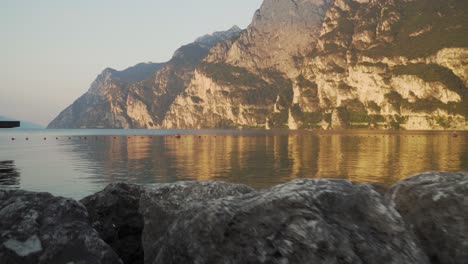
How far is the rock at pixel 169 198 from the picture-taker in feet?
22.7

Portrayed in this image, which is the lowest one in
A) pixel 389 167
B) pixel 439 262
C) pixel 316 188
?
pixel 389 167

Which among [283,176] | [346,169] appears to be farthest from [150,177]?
[346,169]

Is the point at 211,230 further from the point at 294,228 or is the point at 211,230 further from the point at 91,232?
the point at 91,232

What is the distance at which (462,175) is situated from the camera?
586 centimetres

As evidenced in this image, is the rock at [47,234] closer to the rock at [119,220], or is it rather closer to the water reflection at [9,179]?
the rock at [119,220]

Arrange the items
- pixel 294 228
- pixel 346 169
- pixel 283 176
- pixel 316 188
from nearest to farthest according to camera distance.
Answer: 1. pixel 294 228
2. pixel 316 188
3. pixel 283 176
4. pixel 346 169

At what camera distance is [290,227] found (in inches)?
181

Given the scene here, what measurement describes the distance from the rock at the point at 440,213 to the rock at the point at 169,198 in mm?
2670

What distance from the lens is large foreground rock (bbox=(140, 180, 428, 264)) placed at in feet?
14.6

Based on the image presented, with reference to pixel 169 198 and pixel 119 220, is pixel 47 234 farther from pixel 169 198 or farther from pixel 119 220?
pixel 119 220

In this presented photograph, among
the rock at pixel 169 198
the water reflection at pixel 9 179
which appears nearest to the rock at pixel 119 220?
the rock at pixel 169 198

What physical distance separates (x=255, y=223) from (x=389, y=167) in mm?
46116

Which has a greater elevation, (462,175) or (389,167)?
(462,175)

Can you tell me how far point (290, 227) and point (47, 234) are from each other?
3.14 metres
